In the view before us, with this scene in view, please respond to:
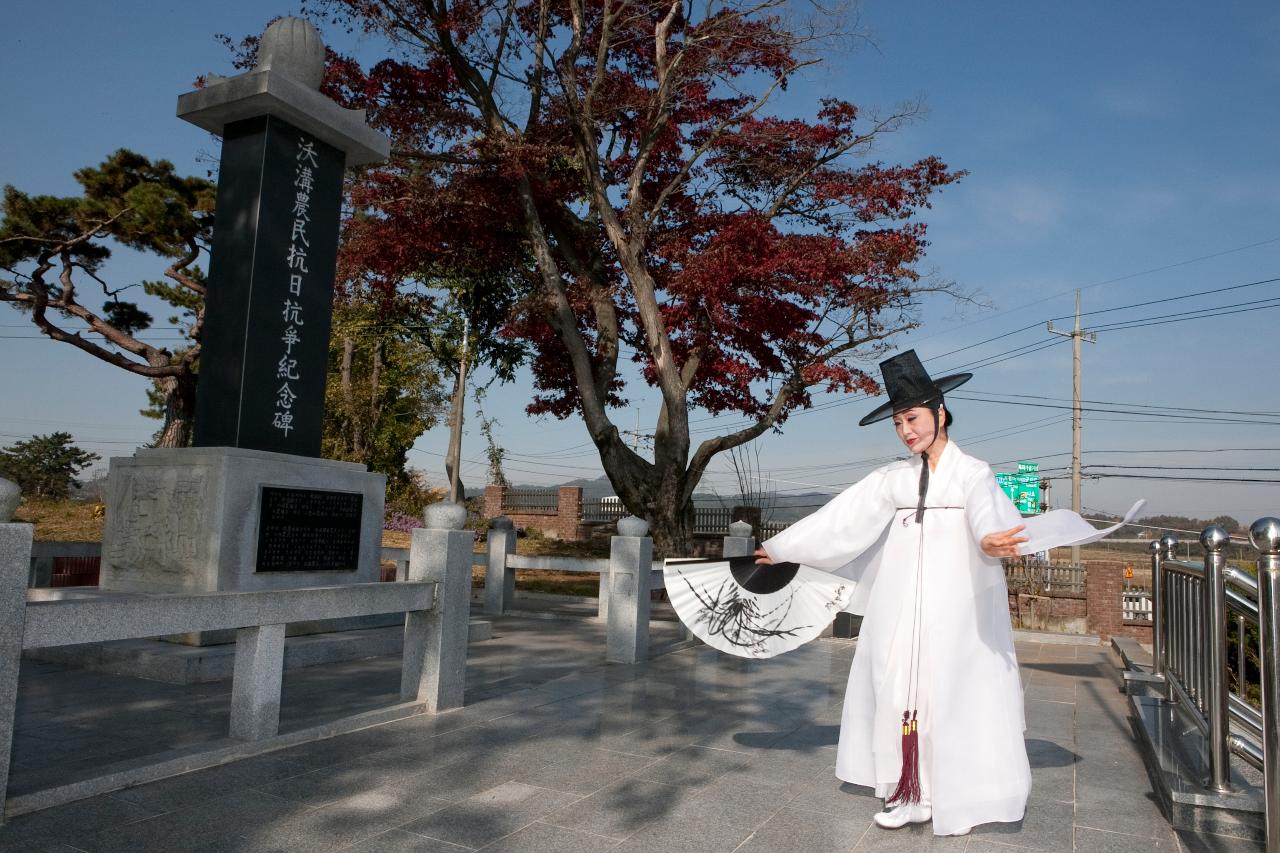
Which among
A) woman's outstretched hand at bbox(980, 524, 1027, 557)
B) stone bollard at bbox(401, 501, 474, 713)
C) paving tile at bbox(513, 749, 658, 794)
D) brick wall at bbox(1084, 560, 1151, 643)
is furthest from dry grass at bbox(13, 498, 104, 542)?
brick wall at bbox(1084, 560, 1151, 643)

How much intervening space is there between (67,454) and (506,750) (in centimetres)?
3826

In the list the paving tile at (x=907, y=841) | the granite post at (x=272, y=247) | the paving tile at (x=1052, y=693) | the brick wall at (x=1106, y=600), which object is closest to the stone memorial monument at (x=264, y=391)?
the granite post at (x=272, y=247)

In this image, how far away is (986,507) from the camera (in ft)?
13.2

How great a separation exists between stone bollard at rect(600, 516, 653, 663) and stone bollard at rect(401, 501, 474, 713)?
2.63m

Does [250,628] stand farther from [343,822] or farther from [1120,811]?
[1120,811]

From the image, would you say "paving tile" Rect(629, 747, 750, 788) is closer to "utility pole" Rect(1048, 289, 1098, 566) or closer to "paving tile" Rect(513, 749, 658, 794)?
"paving tile" Rect(513, 749, 658, 794)

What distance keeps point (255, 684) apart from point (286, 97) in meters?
5.00

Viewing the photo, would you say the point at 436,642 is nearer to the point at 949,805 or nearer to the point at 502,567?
the point at 949,805

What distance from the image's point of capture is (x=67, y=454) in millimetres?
35875

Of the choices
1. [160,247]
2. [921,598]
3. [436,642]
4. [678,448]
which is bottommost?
[436,642]

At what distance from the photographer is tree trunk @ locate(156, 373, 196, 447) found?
16938mm

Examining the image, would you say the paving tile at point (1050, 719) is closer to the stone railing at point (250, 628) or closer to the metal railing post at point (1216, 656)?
the metal railing post at point (1216, 656)

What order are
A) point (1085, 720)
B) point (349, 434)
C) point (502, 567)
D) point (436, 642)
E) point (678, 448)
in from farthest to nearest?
point (349, 434), point (678, 448), point (502, 567), point (1085, 720), point (436, 642)

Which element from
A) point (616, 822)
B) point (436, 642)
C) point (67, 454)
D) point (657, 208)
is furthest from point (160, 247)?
point (67, 454)
